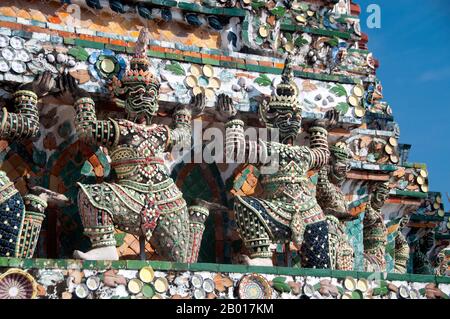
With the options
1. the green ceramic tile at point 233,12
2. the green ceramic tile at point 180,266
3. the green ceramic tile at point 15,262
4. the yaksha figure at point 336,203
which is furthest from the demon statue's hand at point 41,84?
the yaksha figure at point 336,203

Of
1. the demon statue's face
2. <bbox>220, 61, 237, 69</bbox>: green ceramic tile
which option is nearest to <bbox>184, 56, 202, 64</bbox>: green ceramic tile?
<bbox>220, 61, 237, 69</bbox>: green ceramic tile

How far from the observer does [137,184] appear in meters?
13.4

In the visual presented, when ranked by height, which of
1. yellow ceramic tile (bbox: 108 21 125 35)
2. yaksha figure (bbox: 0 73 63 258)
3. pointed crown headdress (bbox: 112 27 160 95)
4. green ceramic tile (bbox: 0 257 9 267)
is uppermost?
yellow ceramic tile (bbox: 108 21 125 35)

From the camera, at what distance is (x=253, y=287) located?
1314 centimetres

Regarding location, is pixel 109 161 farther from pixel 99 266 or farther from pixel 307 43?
pixel 307 43

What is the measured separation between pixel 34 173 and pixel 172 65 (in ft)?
7.18

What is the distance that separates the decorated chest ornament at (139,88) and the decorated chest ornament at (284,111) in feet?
5.63

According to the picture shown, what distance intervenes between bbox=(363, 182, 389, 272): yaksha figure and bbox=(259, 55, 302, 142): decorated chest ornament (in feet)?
9.89

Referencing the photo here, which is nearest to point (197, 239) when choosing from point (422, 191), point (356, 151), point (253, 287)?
point (253, 287)

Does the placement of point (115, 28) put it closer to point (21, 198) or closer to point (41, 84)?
point (41, 84)

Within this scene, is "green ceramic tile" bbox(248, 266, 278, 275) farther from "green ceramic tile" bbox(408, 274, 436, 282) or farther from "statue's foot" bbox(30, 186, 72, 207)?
"statue's foot" bbox(30, 186, 72, 207)

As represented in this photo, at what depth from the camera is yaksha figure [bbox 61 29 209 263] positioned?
13047 millimetres

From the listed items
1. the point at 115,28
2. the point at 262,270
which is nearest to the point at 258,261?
the point at 262,270

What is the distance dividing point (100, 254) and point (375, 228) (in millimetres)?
5972
